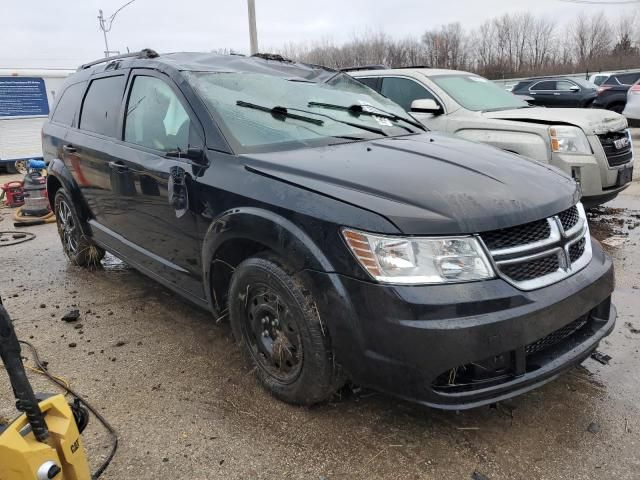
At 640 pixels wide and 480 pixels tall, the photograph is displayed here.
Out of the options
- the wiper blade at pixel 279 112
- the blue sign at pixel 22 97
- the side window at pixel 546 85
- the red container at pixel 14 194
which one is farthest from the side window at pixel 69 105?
the side window at pixel 546 85

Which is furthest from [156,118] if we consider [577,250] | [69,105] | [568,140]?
[568,140]

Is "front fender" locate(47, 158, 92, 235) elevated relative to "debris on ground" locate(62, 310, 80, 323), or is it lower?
elevated

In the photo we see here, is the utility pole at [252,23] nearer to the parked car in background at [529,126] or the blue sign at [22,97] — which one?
the blue sign at [22,97]

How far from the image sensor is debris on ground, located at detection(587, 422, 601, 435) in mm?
2443

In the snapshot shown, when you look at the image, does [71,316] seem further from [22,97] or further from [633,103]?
[633,103]

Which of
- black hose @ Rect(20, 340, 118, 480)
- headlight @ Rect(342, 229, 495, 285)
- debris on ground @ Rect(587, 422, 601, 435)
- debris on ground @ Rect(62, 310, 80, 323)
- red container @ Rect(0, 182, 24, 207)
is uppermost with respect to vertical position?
headlight @ Rect(342, 229, 495, 285)

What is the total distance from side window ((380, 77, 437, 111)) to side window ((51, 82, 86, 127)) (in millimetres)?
3735

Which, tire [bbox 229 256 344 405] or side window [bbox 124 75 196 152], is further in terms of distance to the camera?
side window [bbox 124 75 196 152]

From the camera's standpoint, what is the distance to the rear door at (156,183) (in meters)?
3.08

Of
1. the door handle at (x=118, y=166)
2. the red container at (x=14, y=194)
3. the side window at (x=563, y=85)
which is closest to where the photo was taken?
the door handle at (x=118, y=166)

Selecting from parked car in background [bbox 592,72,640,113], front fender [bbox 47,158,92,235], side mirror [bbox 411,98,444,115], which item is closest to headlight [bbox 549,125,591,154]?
side mirror [bbox 411,98,444,115]

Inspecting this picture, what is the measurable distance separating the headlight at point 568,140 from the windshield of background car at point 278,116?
8.06 ft

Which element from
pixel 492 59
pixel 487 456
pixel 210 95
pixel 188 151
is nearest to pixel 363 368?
pixel 487 456

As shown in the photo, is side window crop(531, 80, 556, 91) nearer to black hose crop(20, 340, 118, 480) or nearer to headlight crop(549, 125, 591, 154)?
headlight crop(549, 125, 591, 154)
